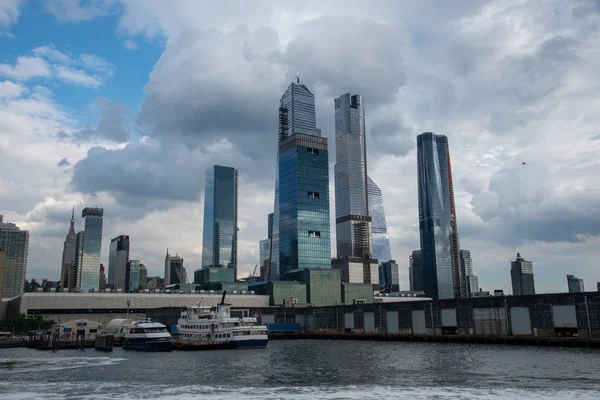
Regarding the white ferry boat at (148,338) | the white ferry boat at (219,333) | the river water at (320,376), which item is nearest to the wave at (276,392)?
the river water at (320,376)

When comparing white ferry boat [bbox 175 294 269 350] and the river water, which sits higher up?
white ferry boat [bbox 175 294 269 350]

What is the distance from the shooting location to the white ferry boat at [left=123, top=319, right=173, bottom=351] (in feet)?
378

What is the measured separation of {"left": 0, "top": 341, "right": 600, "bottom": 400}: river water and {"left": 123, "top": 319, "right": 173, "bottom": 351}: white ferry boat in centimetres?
1854

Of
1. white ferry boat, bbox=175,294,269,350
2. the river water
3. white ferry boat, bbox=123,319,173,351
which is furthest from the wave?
white ferry boat, bbox=175,294,269,350

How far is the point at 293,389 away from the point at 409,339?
85.5 meters

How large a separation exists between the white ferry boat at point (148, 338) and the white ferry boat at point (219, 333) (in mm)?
3559

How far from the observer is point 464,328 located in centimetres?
12706

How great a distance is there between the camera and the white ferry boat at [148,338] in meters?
115

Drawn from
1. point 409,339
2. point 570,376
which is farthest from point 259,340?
point 570,376

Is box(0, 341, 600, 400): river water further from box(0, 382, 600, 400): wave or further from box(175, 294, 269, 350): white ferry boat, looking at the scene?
box(175, 294, 269, 350): white ferry boat

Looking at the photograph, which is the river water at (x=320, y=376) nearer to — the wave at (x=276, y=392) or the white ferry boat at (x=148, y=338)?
the wave at (x=276, y=392)

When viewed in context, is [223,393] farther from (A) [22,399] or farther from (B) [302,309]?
(B) [302,309]

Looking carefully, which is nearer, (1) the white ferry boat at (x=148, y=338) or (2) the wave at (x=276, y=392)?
(2) the wave at (x=276, y=392)

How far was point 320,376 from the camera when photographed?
66.4 m
